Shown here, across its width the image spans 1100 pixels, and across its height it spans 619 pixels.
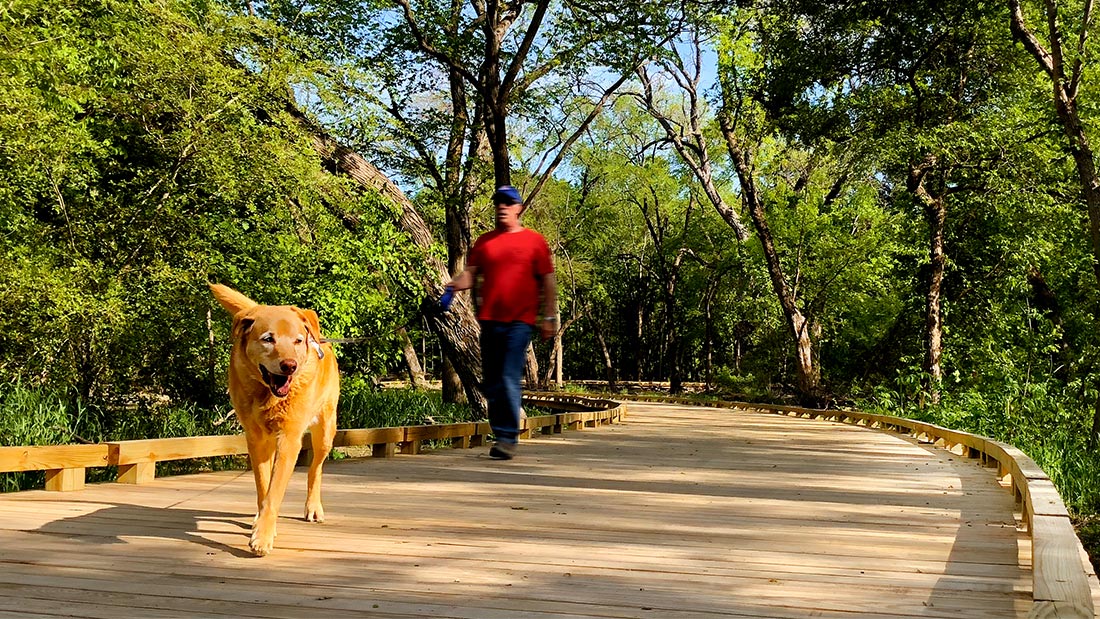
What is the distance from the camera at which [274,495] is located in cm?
413

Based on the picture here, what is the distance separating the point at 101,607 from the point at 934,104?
65.3 ft

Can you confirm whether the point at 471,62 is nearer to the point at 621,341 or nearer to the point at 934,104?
the point at 934,104

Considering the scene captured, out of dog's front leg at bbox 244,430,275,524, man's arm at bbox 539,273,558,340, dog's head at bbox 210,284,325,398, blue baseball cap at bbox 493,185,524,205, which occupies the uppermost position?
blue baseball cap at bbox 493,185,524,205

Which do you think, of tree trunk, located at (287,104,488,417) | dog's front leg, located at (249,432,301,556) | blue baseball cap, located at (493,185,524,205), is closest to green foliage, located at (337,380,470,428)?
tree trunk, located at (287,104,488,417)

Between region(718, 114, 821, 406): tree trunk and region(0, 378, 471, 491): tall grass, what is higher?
region(718, 114, 821, 406): tree trunk

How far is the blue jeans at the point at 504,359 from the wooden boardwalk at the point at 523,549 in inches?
25.0

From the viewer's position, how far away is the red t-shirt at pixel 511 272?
7.40 m

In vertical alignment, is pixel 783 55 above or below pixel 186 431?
above

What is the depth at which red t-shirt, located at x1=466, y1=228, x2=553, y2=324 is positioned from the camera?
740cm

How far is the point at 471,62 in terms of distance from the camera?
17984mm

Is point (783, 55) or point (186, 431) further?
point (783, 55)

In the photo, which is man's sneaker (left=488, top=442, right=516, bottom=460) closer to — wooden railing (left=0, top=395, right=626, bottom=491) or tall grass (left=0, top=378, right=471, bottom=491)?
wooden railing (left=0, top=395, right=626, bottom=491)

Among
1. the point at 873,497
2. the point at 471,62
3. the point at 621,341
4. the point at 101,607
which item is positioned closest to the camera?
the point at 101,607

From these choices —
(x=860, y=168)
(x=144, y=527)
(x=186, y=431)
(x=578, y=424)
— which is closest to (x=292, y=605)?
(x=144, y=527)
